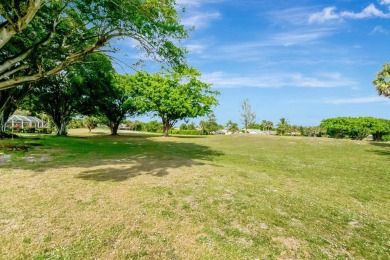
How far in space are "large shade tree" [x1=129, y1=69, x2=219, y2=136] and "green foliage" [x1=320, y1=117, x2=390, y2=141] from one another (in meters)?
62.0

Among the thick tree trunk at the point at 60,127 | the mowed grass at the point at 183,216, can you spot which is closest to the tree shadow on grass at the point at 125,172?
the mowed grass at the point at 183,216

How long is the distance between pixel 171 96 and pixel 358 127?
2967 inches

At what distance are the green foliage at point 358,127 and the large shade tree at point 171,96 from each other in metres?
62.0

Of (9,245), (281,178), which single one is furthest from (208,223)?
(281,178)

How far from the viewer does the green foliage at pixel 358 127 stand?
95.3 metres

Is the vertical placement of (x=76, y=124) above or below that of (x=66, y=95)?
below

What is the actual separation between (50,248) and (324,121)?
119522 mm

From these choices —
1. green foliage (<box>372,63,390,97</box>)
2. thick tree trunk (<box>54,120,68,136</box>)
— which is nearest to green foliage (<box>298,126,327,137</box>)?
green foliage (<box>372,63,390,97</box>)

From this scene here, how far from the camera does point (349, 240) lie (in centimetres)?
860

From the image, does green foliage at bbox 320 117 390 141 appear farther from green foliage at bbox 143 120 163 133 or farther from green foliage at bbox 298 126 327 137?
green foliage at bbox 143 120 163 133

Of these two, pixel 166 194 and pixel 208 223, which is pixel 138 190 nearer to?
pixel 166 194

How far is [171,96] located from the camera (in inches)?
2313

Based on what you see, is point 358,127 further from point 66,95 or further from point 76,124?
point 76,124

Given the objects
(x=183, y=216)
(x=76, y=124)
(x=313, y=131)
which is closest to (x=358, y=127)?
(x=313, y=131)
